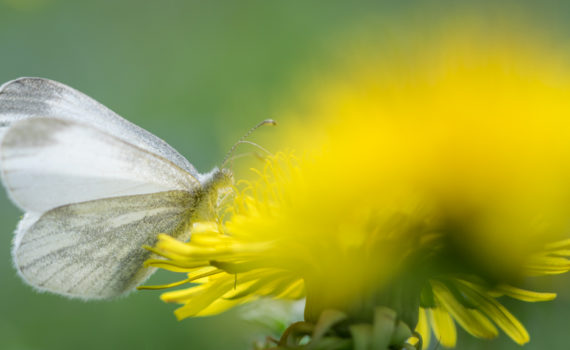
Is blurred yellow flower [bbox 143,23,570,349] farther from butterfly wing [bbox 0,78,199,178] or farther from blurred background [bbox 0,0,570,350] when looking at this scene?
butterfly wing [bbox 0,78,199,178]

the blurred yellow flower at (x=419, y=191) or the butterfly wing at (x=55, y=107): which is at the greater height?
the butterfly wing at (x=55, y=107)

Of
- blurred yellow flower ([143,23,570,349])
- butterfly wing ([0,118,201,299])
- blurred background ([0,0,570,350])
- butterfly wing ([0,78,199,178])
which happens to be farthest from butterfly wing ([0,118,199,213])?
blurred yellow flower ([143,23,570,349])

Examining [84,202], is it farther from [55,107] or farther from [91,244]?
[55,107]

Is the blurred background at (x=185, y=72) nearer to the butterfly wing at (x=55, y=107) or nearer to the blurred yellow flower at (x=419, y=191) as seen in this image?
the blurred yellow flower at (x=419, y=191)

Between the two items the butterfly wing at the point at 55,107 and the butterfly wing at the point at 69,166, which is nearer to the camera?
the butterfly wing at the point at 69,166

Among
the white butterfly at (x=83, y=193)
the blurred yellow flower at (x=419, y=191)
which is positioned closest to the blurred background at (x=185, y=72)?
the blurred yellow flower at (x=419, y=191)

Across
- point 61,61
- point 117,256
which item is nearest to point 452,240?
point 117,256
